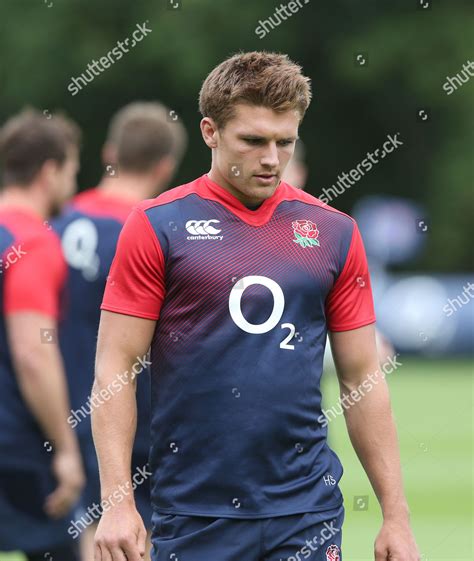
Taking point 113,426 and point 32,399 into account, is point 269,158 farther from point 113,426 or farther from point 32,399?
point 32,399

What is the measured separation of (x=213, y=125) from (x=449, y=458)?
34.1ft

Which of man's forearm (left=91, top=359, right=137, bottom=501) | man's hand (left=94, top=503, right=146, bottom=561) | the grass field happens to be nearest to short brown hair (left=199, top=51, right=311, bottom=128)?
man's forearm (left=91, top=359, right=137, bottom=501)

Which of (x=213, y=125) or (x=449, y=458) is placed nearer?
(x=213, y=125)

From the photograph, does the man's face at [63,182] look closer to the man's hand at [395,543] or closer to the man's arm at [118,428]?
the man's arm at [118,428]

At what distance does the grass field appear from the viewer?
9.52 meters

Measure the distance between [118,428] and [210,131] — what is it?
108 cm

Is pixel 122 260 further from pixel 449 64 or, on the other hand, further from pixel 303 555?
pixel 449 64

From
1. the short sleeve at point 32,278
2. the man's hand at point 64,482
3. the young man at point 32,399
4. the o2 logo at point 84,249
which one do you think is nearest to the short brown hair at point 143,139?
the o2 logo at point 84,249

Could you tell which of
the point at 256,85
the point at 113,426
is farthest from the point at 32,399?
the point at 256,85

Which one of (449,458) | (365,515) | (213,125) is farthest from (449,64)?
(213,125)

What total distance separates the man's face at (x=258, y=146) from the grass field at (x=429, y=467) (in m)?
4.52

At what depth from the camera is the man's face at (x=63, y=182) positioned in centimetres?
688

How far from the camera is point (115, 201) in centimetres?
698

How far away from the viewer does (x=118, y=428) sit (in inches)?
171
